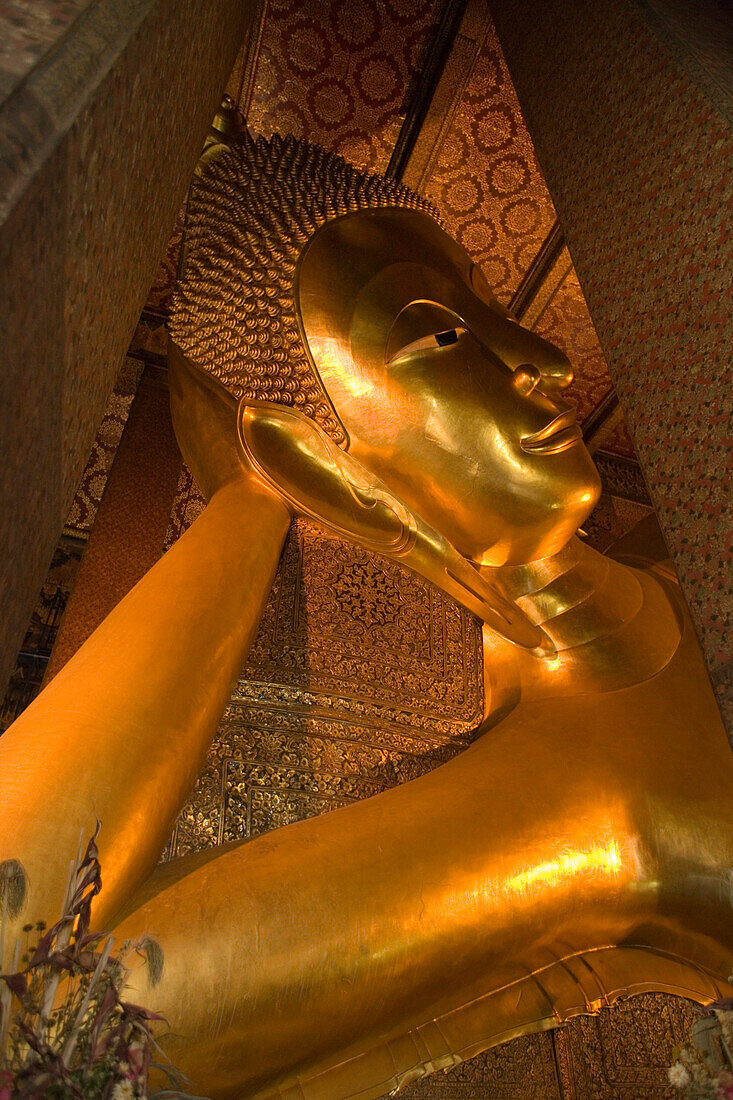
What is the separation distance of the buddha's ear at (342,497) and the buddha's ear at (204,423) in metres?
0.07

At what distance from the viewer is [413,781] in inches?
68.4

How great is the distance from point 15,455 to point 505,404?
1.43 metres

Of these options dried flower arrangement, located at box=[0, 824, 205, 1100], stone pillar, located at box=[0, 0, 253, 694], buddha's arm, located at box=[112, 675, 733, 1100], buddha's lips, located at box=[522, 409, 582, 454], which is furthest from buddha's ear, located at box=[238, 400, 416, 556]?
dried flower arrangement, located at box=[0, 824, 205, 1100]

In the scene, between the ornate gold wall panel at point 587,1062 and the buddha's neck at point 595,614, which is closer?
the ornate gold wall panel at point 587,1062

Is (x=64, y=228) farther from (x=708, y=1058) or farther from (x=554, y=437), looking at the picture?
(x=554, y=437)

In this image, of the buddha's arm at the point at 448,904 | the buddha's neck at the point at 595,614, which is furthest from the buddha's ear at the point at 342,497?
the buddha's arm at the point at 448,904

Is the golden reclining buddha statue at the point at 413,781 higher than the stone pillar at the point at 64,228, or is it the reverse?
the stone pillar at the point at 64,228

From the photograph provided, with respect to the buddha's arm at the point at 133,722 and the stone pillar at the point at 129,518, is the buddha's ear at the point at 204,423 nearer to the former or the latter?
the buddha's arm at the point at 133,722

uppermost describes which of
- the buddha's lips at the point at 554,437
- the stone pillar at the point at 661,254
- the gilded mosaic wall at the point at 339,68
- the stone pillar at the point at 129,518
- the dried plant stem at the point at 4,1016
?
the stone pillar at the point at 661,254

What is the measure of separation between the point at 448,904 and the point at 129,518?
1.63 meters

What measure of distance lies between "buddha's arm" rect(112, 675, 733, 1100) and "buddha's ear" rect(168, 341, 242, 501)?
2.98 feet

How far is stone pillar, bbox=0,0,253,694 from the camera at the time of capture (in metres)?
0.70

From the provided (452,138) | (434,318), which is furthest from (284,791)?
(452,138)

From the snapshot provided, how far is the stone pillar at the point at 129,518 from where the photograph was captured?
92.7 inches
